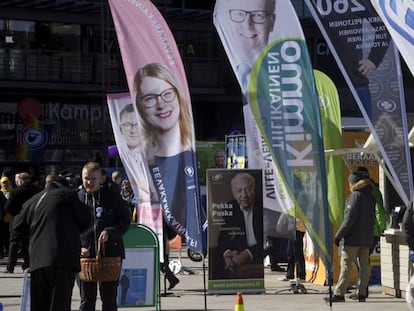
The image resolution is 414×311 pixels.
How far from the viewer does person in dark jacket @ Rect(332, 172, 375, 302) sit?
14.5 meters

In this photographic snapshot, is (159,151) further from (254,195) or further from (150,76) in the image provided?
(254,195)

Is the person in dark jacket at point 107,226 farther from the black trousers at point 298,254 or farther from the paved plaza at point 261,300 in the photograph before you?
the black trousers at point 298,254

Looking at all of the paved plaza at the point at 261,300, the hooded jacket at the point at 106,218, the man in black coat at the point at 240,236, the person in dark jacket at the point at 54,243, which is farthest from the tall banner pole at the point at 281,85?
the person in dark jacket at the point at 54,243

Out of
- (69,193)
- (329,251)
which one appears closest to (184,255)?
(329,251)

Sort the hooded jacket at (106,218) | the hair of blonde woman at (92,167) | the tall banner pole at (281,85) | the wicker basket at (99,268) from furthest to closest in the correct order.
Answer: the tall banner pole at (281,85) < the hooded jacket at (106,218) < the wicker basket at (99,268) < the hair of blonde woman at (92,167)

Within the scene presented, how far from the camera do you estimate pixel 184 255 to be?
25.2m

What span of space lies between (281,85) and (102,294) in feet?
11.6

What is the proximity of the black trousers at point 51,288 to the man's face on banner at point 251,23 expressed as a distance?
15.1 ft

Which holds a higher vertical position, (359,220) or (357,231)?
(359,220)

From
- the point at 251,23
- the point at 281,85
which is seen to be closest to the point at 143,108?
the point at 251,23

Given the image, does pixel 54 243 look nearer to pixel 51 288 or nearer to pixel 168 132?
pixel 51 288

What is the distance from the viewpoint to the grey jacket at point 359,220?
14508 mm

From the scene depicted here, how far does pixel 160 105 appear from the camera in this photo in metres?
13.7

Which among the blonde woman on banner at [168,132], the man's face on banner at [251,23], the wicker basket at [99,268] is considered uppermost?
the man's face on banner at [251,23]
